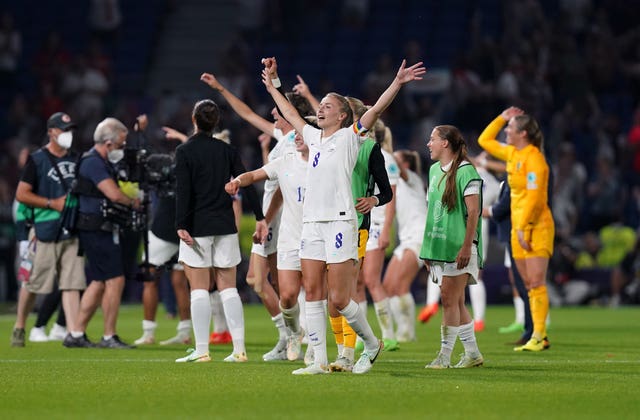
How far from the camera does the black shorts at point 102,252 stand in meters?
13.9

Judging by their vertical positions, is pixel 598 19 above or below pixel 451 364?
above

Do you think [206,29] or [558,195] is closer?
[558,195]

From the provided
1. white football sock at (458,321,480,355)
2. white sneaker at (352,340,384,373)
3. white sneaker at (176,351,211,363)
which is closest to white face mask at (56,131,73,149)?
white sneaker at (176,351,211,363)

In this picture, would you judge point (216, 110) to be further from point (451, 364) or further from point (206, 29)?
point (206, 29)

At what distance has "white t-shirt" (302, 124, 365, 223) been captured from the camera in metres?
10.1

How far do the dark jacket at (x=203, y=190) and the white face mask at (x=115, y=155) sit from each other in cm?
241

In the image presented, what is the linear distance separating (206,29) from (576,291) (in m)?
12.3

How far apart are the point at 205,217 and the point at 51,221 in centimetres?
352

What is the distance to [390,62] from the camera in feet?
95.6

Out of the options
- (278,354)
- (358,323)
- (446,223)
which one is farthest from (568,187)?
(358,323)

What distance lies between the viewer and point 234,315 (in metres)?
11.8

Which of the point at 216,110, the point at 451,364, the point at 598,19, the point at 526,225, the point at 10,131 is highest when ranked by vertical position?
the point at 598,19

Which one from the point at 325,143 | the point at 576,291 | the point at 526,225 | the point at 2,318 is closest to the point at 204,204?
the point at 325,143

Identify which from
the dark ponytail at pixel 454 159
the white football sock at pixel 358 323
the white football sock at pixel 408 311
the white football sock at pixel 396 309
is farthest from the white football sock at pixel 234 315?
the white football sock at pixel 408 311
